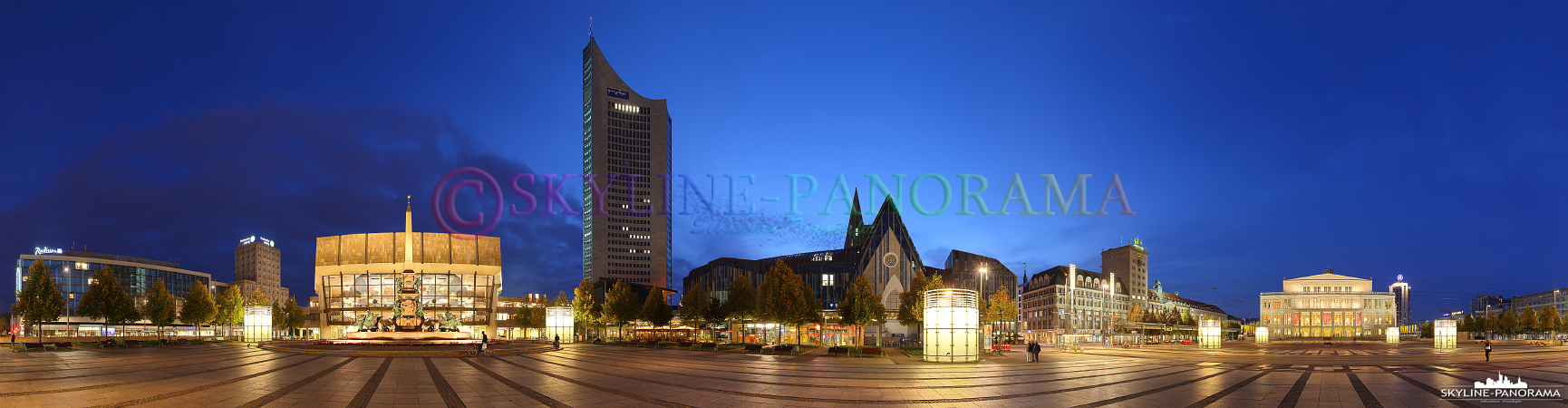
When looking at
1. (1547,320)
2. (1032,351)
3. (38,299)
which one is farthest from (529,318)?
(1547,320)

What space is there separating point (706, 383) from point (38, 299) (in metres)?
65.8

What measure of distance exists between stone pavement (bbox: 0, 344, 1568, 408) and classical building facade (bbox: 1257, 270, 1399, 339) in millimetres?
149513

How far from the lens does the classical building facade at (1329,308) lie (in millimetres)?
166125

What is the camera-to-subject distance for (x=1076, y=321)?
168625 millimetres

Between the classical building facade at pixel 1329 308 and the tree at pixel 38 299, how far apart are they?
183 meters

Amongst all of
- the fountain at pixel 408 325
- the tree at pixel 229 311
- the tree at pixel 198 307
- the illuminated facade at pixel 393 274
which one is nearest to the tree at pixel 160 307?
the tree at pixel 198 307

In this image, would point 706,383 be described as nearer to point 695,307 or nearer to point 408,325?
point 408,325

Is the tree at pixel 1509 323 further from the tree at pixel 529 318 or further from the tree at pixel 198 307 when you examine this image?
the tree at pixel 198 307

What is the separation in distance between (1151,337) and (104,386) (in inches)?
4086

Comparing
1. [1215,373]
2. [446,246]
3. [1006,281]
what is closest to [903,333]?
[1006,281]

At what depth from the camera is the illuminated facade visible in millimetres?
122062

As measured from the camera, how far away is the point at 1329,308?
169 metres

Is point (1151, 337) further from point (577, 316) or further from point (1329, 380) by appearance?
point (1329, 380)

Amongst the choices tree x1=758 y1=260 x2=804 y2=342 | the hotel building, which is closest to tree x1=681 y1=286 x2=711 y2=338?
tree x1=758 y1=260 x2=804 y2=342
